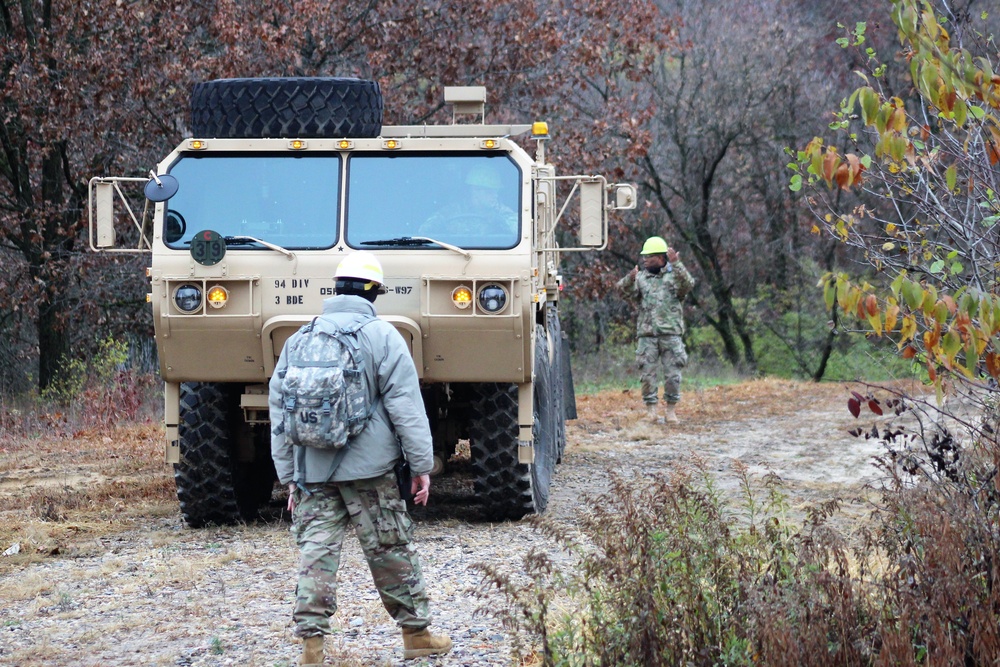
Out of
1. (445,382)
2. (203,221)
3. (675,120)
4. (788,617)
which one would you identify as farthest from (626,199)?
(675,120)

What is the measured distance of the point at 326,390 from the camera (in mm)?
4863

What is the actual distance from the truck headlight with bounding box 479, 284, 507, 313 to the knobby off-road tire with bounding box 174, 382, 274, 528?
179 cm

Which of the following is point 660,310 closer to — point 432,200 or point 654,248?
point 654,248

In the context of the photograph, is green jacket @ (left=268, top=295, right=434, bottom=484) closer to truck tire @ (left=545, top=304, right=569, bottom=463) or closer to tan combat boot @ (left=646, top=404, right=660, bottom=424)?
truck tire @ (left=545, top=304, right=569, bottom=463)

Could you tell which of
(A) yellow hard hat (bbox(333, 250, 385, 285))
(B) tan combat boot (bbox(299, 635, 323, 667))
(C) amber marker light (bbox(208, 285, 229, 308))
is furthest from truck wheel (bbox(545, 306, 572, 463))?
(B) tan combat boot (bbox(299, 635, 323, 667))

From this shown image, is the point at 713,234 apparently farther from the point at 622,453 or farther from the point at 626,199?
the point at 626,199

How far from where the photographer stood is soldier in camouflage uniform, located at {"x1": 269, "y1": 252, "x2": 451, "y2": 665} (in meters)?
4.94

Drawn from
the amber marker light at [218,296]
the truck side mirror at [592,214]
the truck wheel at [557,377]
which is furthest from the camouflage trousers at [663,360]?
the amber marker light at [218,296]

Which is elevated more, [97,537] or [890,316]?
[890,316]

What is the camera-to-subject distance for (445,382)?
7.61m

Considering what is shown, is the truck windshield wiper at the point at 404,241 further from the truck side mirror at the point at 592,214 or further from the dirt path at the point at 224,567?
the dirt path at the point at 224,567

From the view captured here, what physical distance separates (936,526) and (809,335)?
69.0 ft

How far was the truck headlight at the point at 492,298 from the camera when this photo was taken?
7293 mm

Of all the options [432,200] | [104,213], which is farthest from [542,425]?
[104,213]
